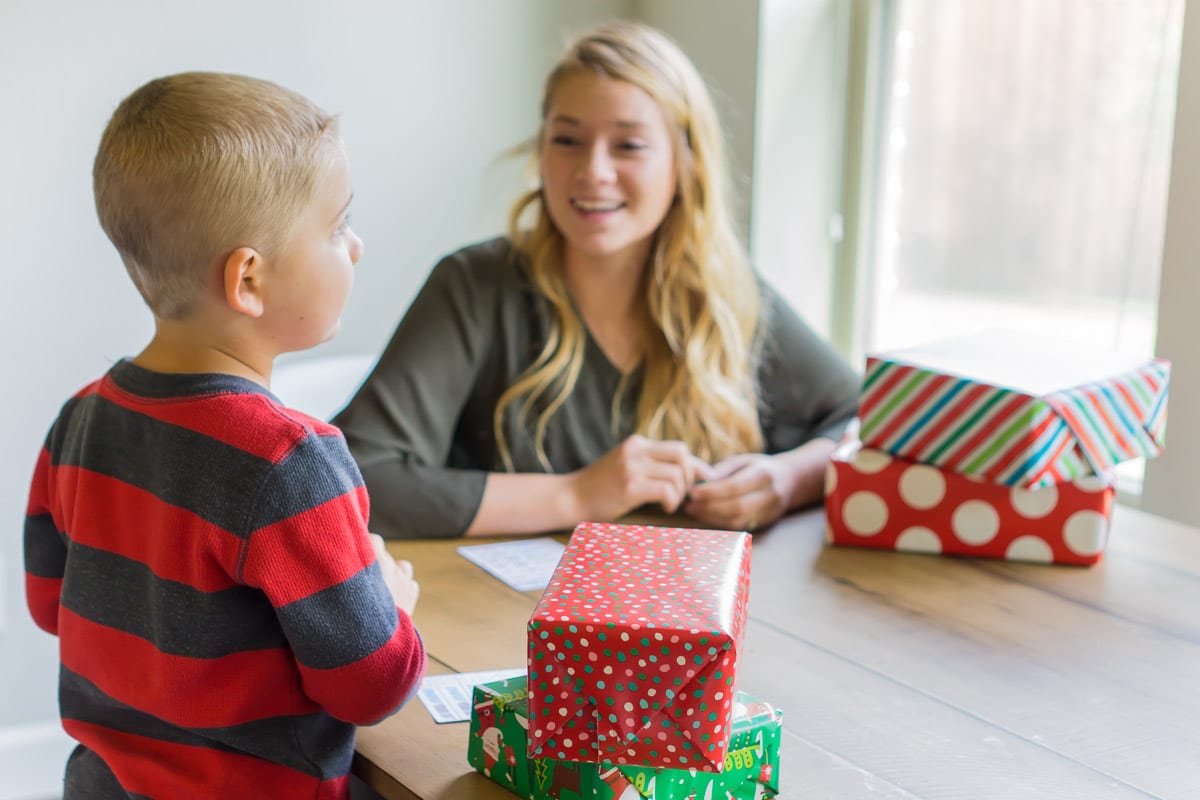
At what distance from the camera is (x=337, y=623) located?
3.17ft

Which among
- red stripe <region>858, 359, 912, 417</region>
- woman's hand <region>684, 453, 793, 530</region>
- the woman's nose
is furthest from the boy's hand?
the woman's nose

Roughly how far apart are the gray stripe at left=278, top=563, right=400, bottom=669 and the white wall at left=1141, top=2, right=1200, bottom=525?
138 centimetres

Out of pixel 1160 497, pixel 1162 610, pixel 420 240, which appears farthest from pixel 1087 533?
pixel 420 240

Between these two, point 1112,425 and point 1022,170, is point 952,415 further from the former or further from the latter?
point 1022,170

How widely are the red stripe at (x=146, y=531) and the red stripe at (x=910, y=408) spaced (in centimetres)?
89

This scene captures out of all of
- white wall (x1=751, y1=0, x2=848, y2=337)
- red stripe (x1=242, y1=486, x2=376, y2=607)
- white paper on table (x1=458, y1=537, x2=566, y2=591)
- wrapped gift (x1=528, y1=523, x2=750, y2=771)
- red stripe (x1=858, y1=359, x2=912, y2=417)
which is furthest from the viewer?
white wall (x1=751, y1=0, x2=848, y2=337)

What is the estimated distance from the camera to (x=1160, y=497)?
1.91 metres

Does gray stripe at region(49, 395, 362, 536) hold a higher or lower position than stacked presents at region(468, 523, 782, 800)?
higher

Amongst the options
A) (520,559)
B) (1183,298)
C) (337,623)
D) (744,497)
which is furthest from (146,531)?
(1183,298)

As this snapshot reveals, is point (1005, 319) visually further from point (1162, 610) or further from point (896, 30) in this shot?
point (1162, 610)

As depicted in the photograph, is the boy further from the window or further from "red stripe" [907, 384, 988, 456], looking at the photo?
the window

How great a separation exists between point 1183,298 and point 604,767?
4.44ft

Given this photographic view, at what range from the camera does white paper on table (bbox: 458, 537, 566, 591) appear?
56.6 inches

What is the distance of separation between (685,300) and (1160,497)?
812mm
